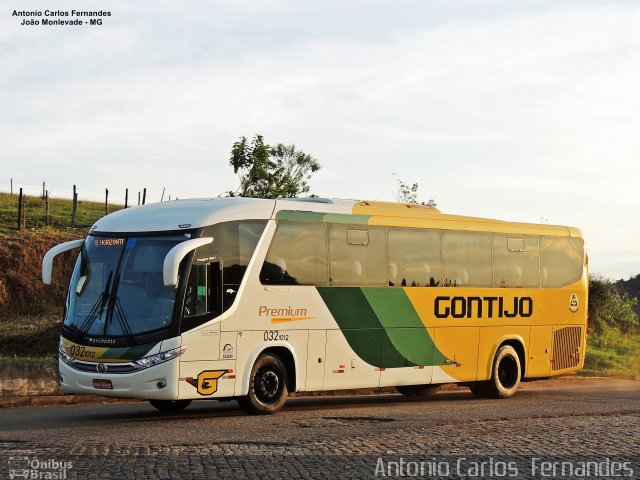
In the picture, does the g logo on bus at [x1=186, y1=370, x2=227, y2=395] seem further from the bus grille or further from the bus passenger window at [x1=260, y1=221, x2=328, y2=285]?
the bus grille

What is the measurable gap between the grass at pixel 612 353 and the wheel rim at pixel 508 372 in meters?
11.2

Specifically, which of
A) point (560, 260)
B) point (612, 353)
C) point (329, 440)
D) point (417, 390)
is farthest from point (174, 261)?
point (612, 353)

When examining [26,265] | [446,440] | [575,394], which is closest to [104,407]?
[446,440]

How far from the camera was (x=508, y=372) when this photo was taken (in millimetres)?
23375

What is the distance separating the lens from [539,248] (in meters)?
24.1

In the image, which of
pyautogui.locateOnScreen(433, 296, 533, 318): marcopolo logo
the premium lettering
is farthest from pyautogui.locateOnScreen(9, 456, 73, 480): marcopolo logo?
pyautogui.locateOnScreen(433, 296, 533, 318): marcopolo logo

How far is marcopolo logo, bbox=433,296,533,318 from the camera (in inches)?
856

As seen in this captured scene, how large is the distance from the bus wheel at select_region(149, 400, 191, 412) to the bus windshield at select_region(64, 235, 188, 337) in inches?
84.0

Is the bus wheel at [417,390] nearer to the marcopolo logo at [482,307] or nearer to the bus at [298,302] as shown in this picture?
the bus at [298,302]

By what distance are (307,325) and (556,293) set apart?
7502 mm

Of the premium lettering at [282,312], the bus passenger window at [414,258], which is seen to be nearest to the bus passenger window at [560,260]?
the bus passenger window at [414,258]

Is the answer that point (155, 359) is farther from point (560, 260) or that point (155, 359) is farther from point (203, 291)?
point (560, 260)

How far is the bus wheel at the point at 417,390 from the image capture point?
23.6m

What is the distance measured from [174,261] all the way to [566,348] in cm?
1137
